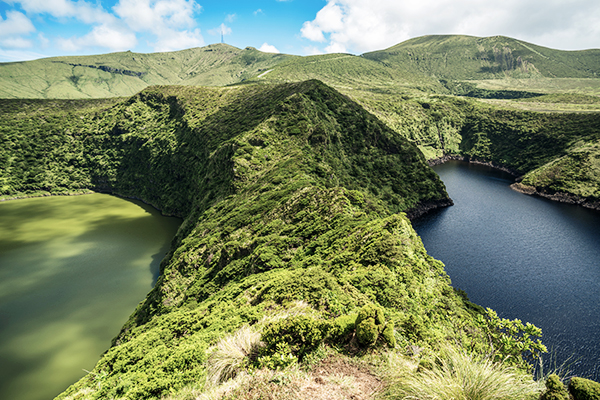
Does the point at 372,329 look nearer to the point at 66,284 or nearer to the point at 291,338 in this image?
the point at 291,338

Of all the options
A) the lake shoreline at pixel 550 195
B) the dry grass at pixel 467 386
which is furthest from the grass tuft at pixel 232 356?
the lake shoreline at pixel 550 195

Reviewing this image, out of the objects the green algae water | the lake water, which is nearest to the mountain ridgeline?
the lake water

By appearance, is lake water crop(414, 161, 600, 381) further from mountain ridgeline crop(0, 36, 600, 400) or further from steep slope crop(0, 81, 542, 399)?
steep slope crop(0, 81, 542, 399)

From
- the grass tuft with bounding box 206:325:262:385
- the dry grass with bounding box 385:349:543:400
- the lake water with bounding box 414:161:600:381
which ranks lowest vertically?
the lake water with bounding box 414:161:600:381

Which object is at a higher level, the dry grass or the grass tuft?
the dry grass

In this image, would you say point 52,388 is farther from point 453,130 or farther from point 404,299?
point 453,130

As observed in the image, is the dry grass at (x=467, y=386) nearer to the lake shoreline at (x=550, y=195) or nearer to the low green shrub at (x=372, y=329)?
the low green shrub at (x=372, y=329)

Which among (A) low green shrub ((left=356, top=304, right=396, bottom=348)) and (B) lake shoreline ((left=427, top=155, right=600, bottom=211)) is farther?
(B) lake shoreline ((left=427, top=155, right=600, bottom=211))

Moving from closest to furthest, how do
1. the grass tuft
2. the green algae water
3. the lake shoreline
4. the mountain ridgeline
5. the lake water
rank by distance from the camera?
the grass tuft → the mountain ridgeline → the green algae water → the lake water → the lake shoreline
